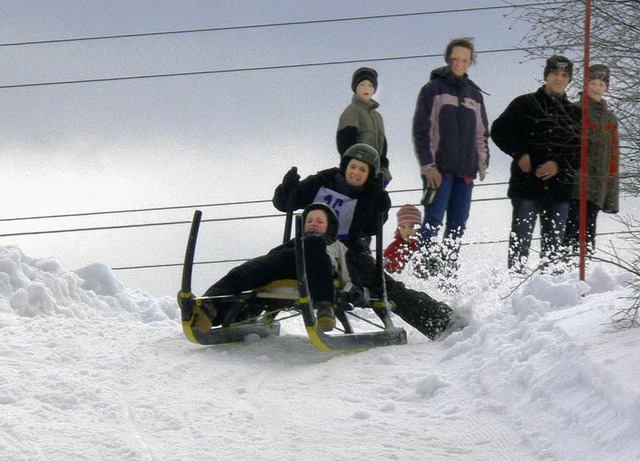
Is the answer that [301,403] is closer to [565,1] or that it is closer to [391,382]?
[391,382]

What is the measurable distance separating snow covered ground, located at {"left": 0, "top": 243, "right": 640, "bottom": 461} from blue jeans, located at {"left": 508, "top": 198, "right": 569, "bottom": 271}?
35 cm

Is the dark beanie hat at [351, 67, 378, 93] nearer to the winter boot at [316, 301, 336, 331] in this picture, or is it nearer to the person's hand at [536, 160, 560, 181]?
the person's hand at [536, 160, 560, 181]

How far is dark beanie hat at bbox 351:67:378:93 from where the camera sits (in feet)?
30.8

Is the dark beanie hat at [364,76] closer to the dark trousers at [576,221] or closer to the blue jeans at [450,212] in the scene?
the blue jeans at [450,212]

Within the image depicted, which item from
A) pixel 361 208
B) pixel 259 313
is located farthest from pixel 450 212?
pixel 259 313

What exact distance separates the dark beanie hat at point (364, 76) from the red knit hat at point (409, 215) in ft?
3.42

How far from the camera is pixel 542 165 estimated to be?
884 centimetres

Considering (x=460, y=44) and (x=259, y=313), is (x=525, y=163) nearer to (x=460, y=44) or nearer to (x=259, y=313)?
(x=460, y=44)

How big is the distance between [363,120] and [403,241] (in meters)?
1.07

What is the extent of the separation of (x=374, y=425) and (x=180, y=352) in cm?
221

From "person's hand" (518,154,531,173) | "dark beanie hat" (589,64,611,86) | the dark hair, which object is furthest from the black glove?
"dark beanie hat" (589,64,611,86)

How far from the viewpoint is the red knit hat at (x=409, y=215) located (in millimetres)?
9578

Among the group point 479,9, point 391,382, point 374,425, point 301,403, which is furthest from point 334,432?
point 479,9

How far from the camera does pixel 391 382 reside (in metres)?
6.47
